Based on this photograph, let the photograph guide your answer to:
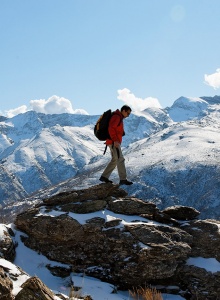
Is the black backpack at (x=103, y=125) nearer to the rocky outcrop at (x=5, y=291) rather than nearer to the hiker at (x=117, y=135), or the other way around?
the hiker at (x=117, y=135)

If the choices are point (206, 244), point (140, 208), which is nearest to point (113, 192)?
point (140, 208)

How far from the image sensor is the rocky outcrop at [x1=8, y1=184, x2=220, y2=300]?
14344mm

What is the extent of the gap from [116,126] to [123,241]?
546 centimetres

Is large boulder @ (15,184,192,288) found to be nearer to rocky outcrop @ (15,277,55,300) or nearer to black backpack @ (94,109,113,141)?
black backpack @ (94,109,113,141)

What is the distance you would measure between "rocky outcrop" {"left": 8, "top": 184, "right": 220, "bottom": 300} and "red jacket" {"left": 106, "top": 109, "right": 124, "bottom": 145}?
308 cm

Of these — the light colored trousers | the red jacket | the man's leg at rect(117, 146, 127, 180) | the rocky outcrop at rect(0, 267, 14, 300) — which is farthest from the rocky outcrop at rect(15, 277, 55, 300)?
the man's leg at rect(117, 146, 127, 180)

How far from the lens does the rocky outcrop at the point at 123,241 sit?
14344 mm

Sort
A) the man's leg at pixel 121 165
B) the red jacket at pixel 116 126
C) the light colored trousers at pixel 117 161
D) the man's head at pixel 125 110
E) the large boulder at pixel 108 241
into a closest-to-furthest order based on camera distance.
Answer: the large boulder at pixel 108 241, the red jacket at pixel 116 126, the man's head at pixel 125 110, the light colored trousers at pixel 117 161, the man's leg at pixel 121 165

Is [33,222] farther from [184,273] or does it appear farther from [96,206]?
[184,273]

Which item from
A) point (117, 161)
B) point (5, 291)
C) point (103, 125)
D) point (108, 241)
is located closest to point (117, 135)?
point (103, 125)

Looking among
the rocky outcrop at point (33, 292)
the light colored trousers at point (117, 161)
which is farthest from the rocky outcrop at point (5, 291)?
the light colored trousers at point (117, 161)

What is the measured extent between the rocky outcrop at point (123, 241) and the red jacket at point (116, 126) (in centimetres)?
308

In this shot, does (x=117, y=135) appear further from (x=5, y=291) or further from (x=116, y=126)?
(x=5, y=291)

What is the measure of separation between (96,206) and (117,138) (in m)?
3.45
